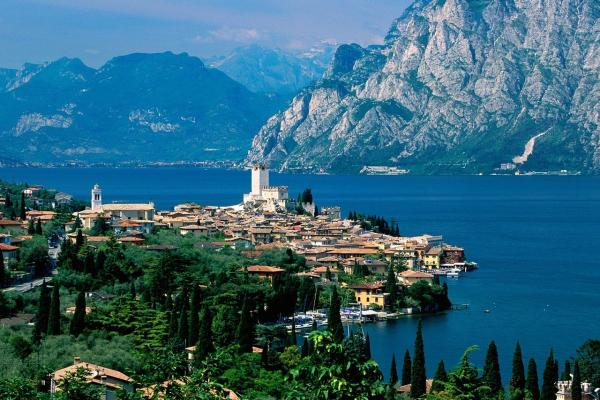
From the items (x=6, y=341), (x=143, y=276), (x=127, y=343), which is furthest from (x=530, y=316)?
(x=6, y=341)

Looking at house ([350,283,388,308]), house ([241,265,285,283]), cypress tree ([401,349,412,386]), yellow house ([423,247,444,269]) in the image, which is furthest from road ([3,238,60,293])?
yellow house ([423,247,444,269])

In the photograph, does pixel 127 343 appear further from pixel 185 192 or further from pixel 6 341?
pixel 185 192

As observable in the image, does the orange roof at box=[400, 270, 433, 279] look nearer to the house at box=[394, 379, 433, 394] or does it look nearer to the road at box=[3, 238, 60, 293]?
the road at box=[3, 238, 60, 293]

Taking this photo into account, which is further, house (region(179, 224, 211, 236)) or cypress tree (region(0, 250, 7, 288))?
house (region(179, 224, 211, 236))

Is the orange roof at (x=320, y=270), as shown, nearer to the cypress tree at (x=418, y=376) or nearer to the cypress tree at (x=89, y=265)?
the cypress tree at (x=89, y=265)

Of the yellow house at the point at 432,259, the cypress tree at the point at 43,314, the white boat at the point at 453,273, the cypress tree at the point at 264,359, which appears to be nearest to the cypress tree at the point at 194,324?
the cypress tree at the point at 264,359

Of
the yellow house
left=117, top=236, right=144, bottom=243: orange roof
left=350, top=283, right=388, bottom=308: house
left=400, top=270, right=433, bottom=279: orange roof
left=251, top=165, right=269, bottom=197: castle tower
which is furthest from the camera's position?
left=251, top=165, right=269, bottom=197: castle tower
